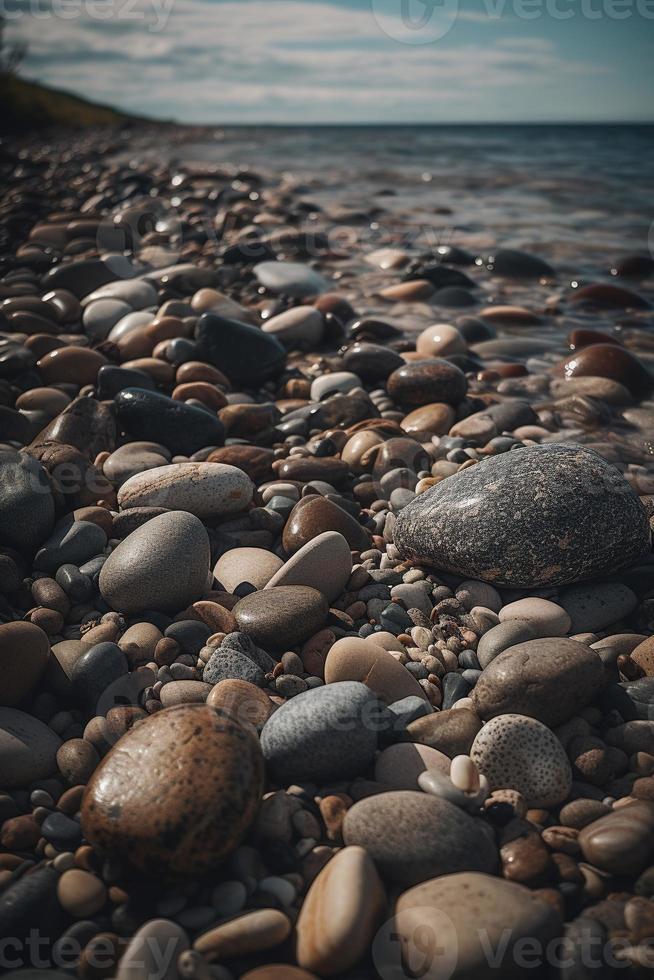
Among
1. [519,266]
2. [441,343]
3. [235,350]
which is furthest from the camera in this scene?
[519,266]

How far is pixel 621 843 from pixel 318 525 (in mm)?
1695

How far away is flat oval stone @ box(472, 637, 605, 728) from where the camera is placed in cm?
220

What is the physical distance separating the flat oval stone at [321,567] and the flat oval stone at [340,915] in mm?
1166

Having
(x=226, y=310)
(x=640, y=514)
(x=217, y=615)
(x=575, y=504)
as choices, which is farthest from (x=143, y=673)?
(x=226, y=310)

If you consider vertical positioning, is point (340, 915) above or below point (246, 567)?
below

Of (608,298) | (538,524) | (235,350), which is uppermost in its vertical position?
(608,298)

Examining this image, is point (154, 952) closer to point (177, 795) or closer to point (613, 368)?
point (177, 795)

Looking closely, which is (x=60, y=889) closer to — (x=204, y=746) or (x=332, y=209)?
(x=204, y=746)

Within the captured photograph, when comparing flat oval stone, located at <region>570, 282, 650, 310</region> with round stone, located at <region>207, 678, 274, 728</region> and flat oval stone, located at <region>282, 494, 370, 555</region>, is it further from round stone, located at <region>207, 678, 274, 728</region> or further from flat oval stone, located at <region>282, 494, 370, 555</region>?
round stone, located at <region>207, 678, 274, 728</region>

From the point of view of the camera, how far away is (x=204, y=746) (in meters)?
1.83

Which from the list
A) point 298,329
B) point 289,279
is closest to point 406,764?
point 298,329

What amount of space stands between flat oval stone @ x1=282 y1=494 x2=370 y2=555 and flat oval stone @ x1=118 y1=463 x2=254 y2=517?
0.98 feet

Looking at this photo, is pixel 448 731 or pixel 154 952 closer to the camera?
pixel 154 952

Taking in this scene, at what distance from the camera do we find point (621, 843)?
70.2 inches
